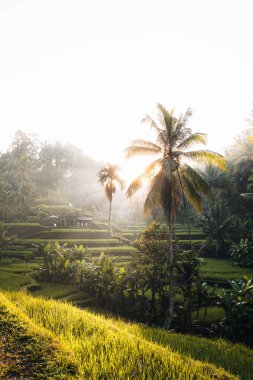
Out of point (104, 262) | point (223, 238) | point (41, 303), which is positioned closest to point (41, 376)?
point (41, 303)

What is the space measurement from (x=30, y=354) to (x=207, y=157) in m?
9.85

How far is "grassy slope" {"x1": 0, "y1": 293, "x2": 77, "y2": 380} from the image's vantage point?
409 cm

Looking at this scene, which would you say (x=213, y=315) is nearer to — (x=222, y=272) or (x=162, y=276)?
(x=162, y=276)

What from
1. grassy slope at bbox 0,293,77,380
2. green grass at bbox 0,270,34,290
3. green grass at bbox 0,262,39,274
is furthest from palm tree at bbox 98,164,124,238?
grassy slope at bbox 0,293,77,380

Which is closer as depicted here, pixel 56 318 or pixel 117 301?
pixel 56 318

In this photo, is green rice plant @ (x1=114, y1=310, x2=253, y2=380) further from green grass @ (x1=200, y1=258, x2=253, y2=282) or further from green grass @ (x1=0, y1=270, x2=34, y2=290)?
green grass @ (x1=200, y1=258, x2=253, y2=282)

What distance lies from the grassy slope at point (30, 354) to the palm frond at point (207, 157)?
29.7 ft

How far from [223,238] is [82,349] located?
22143 millimetres

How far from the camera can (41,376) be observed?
158 inches

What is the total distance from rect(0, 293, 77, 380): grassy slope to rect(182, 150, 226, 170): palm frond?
29.7 ft

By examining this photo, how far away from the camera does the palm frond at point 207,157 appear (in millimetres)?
11773

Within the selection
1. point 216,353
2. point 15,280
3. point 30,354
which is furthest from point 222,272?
point 30,354

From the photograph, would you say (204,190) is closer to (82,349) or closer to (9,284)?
(82,349)

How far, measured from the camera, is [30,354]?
4.60 meters
